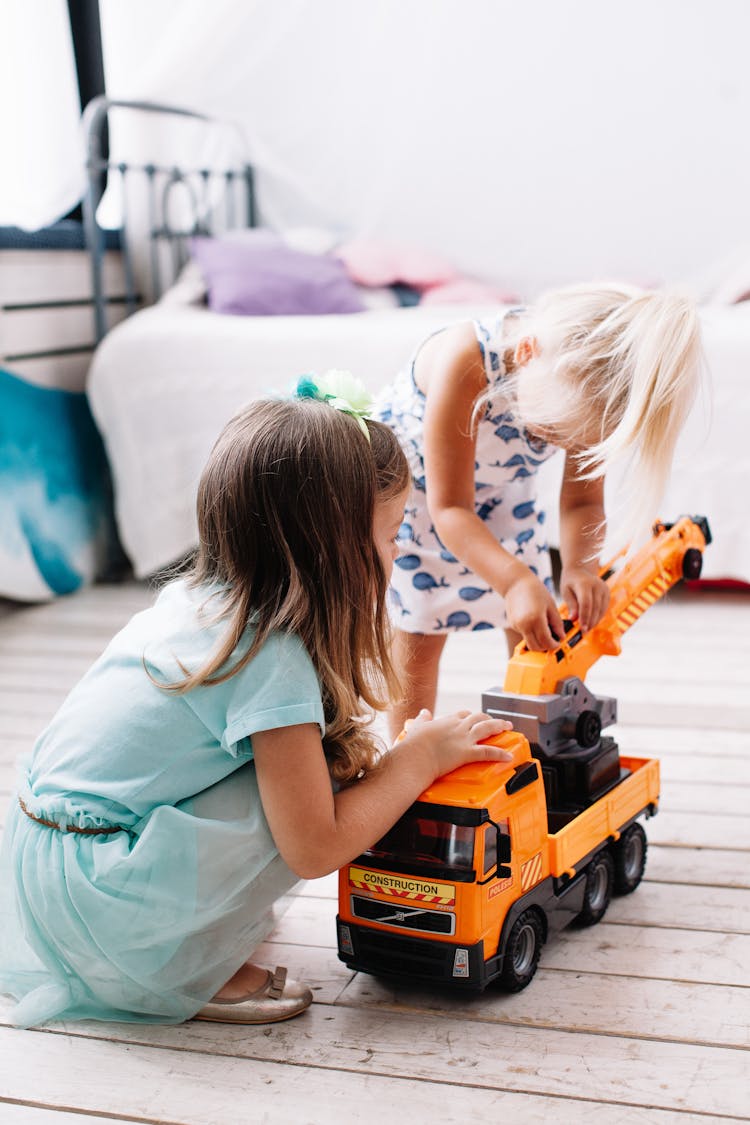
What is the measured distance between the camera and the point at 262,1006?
103 cm

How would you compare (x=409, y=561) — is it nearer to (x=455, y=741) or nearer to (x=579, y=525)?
(x=579, y=525)

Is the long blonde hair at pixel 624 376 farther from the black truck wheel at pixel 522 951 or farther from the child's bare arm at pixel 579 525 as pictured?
the black truck wheel at pixel 522 951

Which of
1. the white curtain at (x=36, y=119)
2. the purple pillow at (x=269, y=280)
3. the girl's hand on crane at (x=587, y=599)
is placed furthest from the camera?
the purple pillow at (x=269, y=280)

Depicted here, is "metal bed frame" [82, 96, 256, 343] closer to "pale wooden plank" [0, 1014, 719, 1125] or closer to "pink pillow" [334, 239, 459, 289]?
"pink pillow" [334, 239, 459, 289]

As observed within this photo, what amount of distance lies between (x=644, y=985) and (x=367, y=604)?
41 centimetres

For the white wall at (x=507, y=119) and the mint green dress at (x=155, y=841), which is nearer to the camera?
the mint green dress at (x=155, y=841)

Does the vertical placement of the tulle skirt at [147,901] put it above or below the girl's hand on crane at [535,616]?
below

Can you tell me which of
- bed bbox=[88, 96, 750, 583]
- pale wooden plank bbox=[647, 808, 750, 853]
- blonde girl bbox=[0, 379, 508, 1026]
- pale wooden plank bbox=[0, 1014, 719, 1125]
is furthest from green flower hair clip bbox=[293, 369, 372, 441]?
bed bbox=[88, 96, 750, 583]

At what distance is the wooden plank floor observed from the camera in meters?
0.90

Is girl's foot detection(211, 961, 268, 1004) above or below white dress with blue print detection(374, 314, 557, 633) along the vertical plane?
below

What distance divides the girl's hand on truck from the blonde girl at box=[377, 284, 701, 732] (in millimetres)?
158

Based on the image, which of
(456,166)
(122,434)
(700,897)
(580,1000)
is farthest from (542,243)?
(580,1000)

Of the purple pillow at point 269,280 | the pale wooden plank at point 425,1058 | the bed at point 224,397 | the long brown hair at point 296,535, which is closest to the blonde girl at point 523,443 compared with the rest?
the long brown hair at point 296,535

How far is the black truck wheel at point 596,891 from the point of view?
3.78 feet
